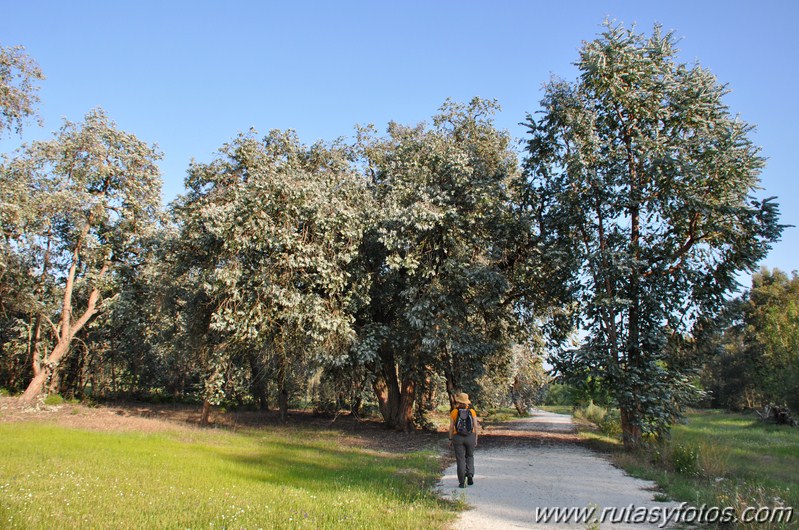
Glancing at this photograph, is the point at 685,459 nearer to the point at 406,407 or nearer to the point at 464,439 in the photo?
the point at 464,439

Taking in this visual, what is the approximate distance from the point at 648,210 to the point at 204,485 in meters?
15.8

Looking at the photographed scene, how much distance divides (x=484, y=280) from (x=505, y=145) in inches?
289

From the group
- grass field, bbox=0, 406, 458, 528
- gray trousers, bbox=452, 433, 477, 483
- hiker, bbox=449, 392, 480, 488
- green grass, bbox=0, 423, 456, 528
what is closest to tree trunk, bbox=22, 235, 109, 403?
grass field, bbox=0, 406, 458, 528

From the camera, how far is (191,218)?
20234 millimetres

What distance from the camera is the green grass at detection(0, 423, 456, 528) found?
21.7 ft

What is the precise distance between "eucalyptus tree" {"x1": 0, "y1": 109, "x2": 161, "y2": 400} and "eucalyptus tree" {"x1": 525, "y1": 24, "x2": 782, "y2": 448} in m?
22.8

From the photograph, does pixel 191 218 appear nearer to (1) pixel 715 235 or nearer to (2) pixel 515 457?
(2) pixel 515 457

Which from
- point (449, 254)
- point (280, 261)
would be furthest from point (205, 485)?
point (449, 254)

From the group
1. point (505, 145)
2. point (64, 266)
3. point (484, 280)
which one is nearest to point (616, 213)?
point (484, 280)

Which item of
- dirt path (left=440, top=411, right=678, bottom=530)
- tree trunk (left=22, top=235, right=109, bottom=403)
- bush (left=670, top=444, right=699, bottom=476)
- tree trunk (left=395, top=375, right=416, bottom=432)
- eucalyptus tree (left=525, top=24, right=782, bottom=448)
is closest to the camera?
dirt path (left=440, top=411, right=678, bottom=530)

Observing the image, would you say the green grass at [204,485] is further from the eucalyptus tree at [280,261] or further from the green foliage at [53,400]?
the green foliage at [53,400]

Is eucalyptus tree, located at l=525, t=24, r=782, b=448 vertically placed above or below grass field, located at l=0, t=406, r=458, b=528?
above

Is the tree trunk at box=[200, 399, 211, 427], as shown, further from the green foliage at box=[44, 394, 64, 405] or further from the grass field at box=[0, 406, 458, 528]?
the green foliage at box=[44, 394, 64, 405]

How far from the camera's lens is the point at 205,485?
892 cm
